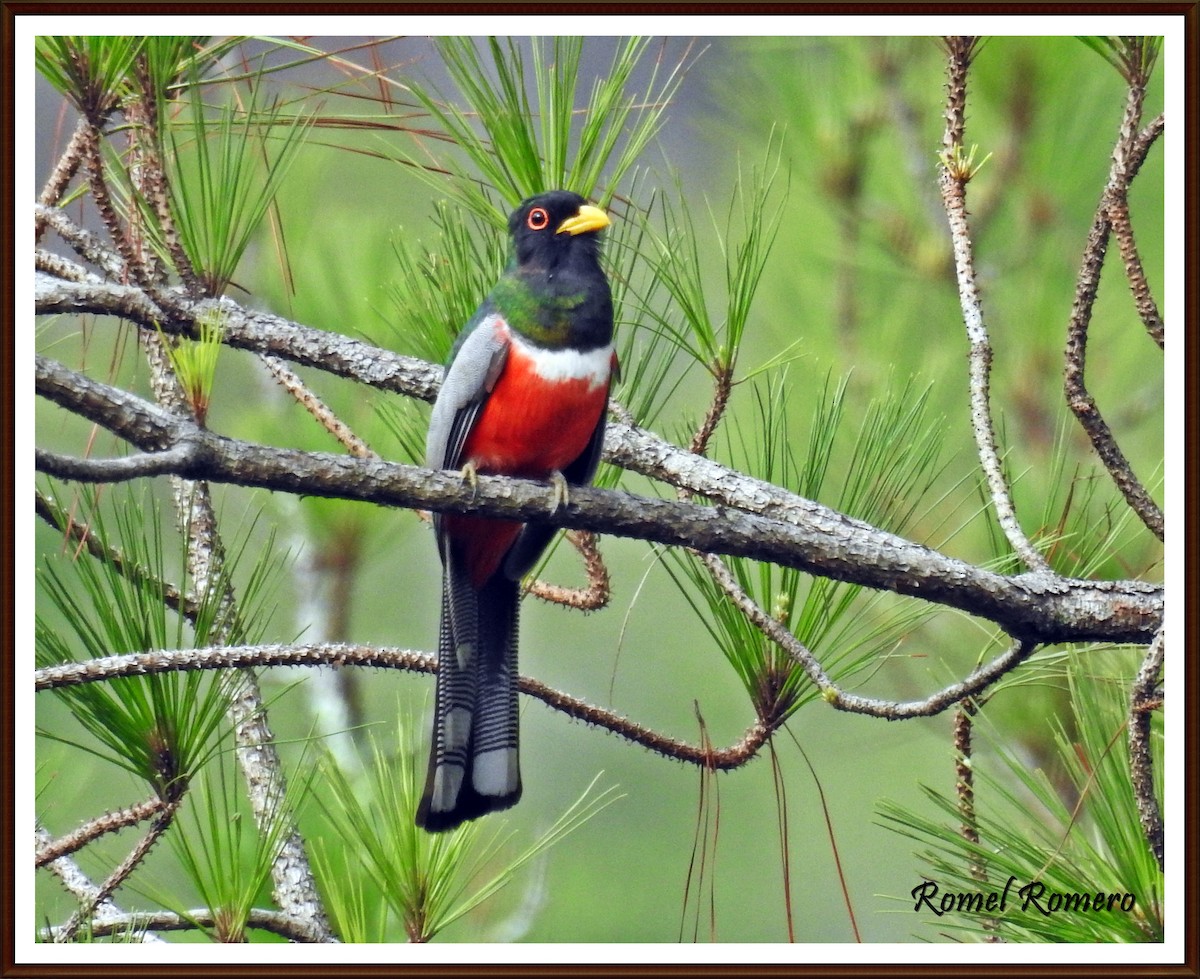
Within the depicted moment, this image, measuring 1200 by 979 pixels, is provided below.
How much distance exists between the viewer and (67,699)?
2.14 metres

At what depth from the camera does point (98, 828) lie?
2115mm

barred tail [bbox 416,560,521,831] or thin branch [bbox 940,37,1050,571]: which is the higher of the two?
thin branch [bbox 940,37,1050,571]

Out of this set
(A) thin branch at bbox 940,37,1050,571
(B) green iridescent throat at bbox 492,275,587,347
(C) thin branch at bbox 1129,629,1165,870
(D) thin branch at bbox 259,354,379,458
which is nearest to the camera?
(C) thin branch at bbox 1129,629,1165,870

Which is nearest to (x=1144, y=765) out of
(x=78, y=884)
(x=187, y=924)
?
(x=187, y=924)

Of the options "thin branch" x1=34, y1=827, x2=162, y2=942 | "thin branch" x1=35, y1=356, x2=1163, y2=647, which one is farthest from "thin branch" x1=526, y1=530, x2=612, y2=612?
"thin branch" x1=34, y1=827, x2=162, y2=942

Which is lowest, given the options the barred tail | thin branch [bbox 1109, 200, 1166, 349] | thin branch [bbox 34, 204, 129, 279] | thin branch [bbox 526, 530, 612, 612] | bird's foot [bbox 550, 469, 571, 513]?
the barred tail

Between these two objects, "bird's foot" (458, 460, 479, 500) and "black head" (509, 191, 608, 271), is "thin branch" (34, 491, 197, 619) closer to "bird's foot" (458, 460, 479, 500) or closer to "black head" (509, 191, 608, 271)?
"bird's foot" (458, 460, 479, 500)

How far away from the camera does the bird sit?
8.84 feet

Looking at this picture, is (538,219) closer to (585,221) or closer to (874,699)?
(585,221)

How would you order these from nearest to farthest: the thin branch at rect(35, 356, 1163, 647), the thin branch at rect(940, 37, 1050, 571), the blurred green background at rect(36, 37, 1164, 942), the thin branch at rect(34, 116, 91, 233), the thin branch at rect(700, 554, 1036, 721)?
the thin branch at rect(35, 356, 1163, 647)
the thin branch at rect(700, 554, 1036, 721)
the thin branch at rect(940, 37, 1050, 571)
the thin branch at rect(34, 116, 91, 233)
the blurred green background at rect(36, 37, 1164, 942)

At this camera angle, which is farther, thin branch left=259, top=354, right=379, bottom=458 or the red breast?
the red breast

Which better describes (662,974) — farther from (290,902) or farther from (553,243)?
(553,243)

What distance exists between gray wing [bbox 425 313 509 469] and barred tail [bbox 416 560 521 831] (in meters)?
0.37

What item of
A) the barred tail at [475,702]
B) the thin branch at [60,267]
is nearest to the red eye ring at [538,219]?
the barred tail at [475,702]
